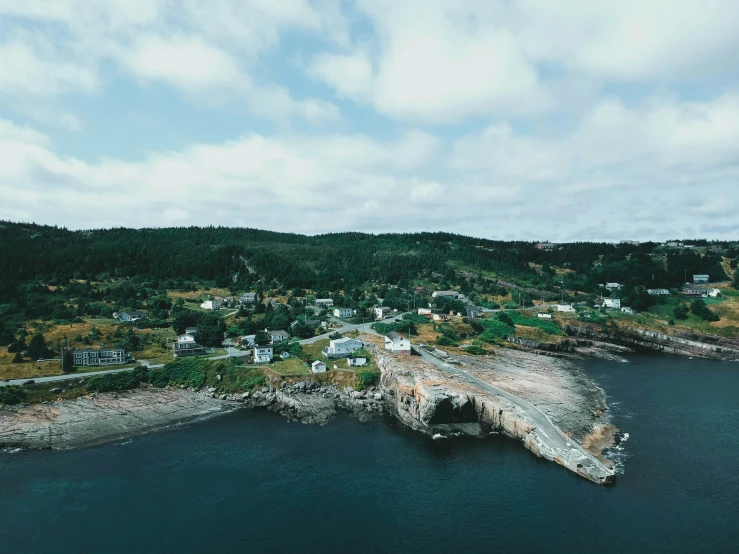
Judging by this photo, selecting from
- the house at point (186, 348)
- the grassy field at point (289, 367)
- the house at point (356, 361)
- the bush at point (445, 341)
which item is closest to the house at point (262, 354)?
the grassy field at point (289, 367)

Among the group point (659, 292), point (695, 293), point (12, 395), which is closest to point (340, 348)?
point (12, 395)

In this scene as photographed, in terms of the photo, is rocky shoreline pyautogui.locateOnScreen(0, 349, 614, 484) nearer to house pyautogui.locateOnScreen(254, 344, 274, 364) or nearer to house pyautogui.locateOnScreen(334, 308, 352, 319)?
house pyautogui.locateOnScreen(254, 344, 274, 364)

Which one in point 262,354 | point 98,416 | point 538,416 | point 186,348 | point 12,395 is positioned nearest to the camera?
point 538,416

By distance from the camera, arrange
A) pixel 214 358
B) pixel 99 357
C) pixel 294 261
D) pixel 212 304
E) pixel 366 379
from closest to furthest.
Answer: pixel 366 379
pixel 99 357
pixel 214 358
pixel 212 304
pixel 294 261

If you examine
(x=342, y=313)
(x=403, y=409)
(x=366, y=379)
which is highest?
(x=342, y=313)

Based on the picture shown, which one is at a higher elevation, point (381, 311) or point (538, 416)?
point (381, 311)

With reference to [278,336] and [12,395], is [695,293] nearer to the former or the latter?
[278,336]

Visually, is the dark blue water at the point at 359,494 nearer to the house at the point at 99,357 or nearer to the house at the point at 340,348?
the house at the point at 340,348
